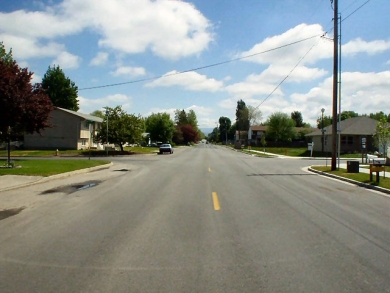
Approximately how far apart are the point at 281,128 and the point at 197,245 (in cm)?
9348

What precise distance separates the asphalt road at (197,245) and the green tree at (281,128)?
86.7 m

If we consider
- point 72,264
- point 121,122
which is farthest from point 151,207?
point 121,122

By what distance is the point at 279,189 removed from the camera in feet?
49.1

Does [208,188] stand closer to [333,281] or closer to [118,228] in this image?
[118,228]

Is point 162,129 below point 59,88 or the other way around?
below

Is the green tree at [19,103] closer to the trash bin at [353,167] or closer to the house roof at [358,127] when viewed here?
the trash bin at [353,167]

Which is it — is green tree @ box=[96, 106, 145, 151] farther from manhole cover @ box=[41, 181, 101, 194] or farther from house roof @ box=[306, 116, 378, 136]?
manhole cover @ box=[41, 181, 101, 194]

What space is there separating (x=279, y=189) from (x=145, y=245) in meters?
9.18

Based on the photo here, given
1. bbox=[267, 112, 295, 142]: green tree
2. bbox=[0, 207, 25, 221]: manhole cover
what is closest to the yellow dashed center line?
bbox=[0, 207, 25, 221]: manhole cover

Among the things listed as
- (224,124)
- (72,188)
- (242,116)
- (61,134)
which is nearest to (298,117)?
(242,116)

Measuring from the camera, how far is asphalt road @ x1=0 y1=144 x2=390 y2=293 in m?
5.00

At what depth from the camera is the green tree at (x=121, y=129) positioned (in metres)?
50.9

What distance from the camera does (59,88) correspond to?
92.8 metres

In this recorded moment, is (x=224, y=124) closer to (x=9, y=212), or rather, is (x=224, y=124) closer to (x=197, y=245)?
(x=9, y=212)
